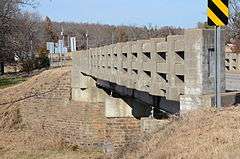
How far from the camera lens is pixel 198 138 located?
739 cm

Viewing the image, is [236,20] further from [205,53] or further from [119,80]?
[205,53]

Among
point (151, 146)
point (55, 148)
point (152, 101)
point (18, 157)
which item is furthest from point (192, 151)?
point (55, 148)

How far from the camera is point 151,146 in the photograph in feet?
27.8

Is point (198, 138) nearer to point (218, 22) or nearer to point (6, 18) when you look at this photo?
point (218, 22)

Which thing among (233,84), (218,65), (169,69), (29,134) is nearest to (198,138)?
(218,65)

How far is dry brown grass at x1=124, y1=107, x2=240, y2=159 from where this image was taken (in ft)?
22.0

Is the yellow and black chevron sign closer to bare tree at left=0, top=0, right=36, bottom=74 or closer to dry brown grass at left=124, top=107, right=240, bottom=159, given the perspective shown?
dry brown grass at left=124, top=107, right=240, bottom=159

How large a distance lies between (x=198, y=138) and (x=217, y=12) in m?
2.81

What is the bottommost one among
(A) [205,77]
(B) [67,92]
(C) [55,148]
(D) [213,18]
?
(C) [55,148]

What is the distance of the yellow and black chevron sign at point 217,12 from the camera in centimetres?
899

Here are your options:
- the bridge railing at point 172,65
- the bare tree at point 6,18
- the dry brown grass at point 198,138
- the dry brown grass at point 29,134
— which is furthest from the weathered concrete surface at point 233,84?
the bare tree at point 6,18

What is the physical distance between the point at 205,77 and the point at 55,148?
56.4ft

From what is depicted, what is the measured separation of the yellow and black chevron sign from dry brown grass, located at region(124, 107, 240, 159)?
166 cm

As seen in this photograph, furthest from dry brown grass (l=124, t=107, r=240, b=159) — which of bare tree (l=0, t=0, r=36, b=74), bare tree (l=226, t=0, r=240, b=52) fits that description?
bare tree (l=226, t=0, r=240, b=52)
